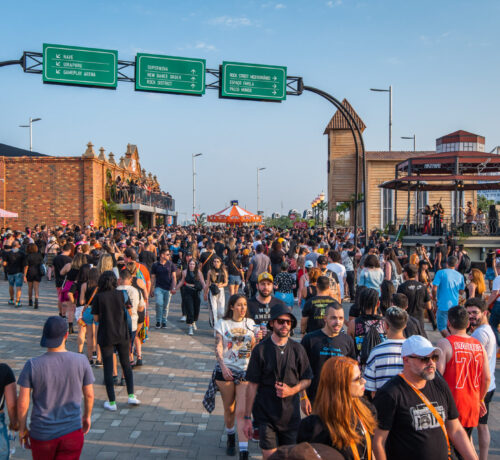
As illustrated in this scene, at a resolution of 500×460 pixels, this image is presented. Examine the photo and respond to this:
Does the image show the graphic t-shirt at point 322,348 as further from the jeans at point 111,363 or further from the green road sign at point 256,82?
the green road sign at point 256,82

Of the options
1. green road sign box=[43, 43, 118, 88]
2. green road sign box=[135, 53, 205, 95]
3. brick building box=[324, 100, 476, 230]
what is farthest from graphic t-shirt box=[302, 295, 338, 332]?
brick building box=[324, 100, 476, 230]

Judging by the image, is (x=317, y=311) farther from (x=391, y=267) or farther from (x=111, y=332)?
(x=391, y=267)

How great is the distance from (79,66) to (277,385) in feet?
39.9

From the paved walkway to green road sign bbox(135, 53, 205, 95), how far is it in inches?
291

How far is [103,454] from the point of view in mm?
4957

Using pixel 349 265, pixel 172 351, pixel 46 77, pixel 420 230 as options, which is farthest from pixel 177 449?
pixel 420 230

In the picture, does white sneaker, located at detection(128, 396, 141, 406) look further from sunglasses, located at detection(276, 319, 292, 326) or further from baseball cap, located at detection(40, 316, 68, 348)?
sunglasses, located at detection(276, 319, 292, 326)

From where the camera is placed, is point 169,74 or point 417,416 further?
point 169,74

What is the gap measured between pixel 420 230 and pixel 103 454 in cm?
2030

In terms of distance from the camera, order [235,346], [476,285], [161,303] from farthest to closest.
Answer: [161,303] < [476,285] < [235,346]

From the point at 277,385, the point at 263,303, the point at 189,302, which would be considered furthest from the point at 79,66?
the point at 277,385

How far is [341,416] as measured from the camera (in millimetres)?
2617

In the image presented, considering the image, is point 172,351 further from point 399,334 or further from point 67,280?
point 399,334

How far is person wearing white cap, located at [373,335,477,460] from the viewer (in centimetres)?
309
